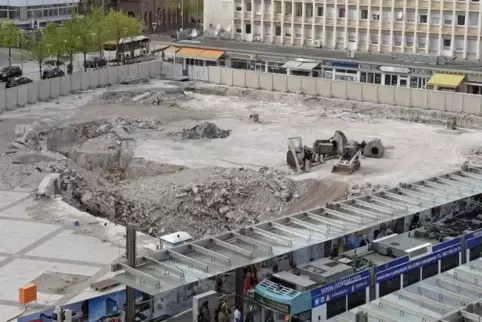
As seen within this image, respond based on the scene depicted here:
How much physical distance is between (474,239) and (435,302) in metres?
6.34

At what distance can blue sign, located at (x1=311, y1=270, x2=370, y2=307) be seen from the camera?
2492 centimetres

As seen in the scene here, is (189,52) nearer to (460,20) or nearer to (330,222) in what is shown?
(460,20)

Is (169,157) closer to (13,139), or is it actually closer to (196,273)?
(13,139)

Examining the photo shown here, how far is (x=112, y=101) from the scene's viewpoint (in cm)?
7456

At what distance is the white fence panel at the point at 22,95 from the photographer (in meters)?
70.6

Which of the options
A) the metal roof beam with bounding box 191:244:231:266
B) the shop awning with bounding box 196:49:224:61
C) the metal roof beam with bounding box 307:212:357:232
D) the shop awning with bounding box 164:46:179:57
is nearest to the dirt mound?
the shop awning with bounding box 196:49:224:61

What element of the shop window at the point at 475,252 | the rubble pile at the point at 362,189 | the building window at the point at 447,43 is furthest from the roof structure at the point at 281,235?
the building window at the point at 447,43

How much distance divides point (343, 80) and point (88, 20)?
2798 centimetres

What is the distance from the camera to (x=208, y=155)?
185 ft

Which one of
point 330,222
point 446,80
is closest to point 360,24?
point 446,80

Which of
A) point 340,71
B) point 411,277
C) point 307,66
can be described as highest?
point 307,66

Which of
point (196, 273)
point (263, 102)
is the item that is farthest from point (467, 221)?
point (263, 102)

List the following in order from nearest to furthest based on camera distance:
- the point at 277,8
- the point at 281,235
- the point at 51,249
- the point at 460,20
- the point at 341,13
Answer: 1. the point at 281,235
2. the point at 51,249
3. the point at 460,20
4. the point at 341,13
5. the point at 277,8

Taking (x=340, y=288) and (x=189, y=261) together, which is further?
(x=340, y=288)
